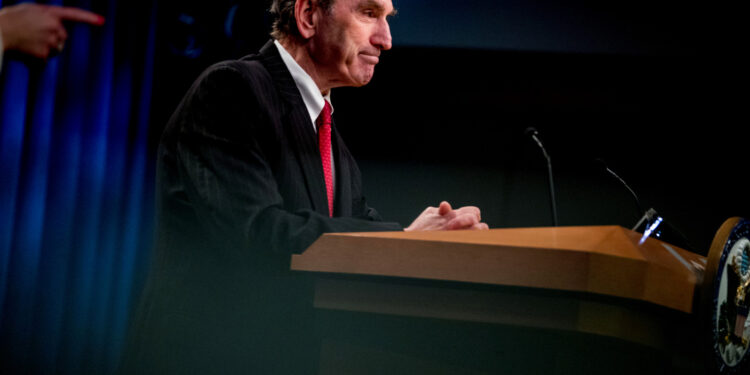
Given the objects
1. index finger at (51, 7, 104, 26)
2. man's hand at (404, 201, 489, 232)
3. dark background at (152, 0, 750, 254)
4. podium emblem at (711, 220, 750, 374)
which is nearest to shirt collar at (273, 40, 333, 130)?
man's hand at (404, 201, 489, 232)

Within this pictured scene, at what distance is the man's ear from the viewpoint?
61.6 inches

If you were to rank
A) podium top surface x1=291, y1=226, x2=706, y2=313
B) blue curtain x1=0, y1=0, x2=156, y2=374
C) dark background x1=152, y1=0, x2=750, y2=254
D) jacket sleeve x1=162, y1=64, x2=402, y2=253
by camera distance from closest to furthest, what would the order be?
1. podium top surface x1=291, y1=226, x2=706, y2=313
2. jacket sleeve x1=162, y1=64, x2=402, y2=253
3. blue curtain x1=0, y1=0, x2=156, y2=374
4. dark background x1=152, y1=0, x2=750, y2=254

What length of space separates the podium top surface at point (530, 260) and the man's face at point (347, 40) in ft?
2.61

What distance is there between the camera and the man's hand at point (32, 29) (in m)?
0.86

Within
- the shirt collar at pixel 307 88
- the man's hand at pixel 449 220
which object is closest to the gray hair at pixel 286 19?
the shirt collar at pixel 307 88

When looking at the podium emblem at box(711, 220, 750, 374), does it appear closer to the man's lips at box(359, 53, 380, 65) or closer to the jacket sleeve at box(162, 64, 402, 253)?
the jacket sleeve at box(162, 64, 402, 253)

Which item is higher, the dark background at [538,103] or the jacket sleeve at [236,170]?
the dark background at [538,103]

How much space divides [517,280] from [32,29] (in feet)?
2.56

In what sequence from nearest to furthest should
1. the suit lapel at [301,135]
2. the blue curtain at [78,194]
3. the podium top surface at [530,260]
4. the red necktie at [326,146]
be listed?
the podium top surface at [530,260], the suit lapel at [301,135], the red necktie at [326,146], the blue curtain at [78,194]

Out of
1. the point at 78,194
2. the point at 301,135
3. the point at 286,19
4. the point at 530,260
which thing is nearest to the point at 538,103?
the point at 286,19

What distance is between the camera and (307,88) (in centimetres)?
146

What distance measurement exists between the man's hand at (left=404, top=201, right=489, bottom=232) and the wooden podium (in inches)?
7.1

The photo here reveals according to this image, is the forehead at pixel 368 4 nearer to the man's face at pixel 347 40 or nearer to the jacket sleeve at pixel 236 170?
the man's face at pixel 347 40

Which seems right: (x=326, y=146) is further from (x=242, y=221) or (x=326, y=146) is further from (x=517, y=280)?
(x=517, y=280)
